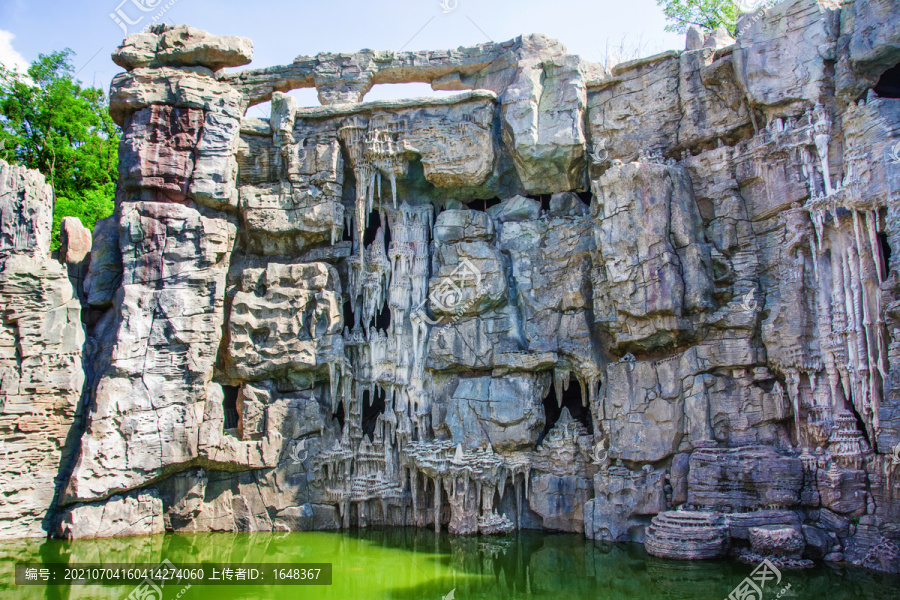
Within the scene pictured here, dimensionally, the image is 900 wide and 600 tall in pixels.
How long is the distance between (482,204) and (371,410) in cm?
674

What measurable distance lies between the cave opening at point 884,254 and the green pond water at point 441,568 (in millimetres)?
5395

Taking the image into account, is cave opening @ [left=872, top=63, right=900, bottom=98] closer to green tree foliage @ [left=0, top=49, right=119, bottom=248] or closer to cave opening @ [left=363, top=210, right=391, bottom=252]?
cave opening @ [left=363, top=210, right=391, bottom=252]

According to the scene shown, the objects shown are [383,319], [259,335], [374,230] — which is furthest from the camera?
[374,230]

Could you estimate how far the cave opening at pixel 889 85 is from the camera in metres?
14.3

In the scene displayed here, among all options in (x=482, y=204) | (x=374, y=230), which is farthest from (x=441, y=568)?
(x=482, y=204)

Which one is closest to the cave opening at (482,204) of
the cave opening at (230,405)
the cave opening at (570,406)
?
the cave opening at (570,406)

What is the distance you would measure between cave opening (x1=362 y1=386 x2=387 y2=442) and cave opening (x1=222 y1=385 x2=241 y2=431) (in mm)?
3279

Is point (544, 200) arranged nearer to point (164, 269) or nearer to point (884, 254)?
point (884, 254)

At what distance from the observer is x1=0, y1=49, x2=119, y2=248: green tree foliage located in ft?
74.1

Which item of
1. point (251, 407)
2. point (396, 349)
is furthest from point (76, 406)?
point (396, 349)

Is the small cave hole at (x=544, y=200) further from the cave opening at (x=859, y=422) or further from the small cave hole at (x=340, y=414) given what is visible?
the cave opening at (x=859, y=422)

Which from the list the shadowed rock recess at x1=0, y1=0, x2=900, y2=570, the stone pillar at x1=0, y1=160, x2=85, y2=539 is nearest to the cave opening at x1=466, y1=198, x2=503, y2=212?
the shadowed rock recess at x1=0, y1=0, x2=900, y2=570

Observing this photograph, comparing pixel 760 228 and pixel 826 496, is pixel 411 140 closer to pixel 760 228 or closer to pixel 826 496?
pixel 760 228

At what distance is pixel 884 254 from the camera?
1339cm
